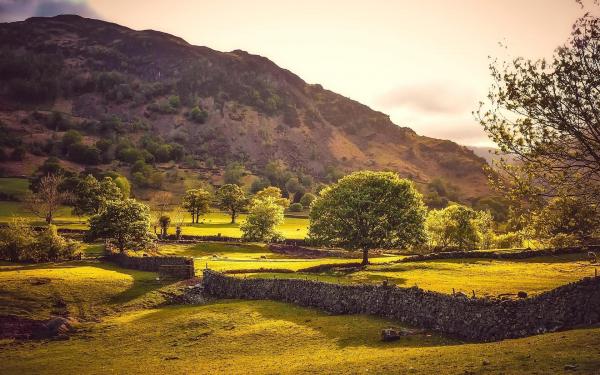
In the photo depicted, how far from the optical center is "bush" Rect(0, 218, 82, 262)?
218 feet

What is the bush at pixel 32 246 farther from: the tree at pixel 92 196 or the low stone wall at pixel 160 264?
the tree at pixel 92 196

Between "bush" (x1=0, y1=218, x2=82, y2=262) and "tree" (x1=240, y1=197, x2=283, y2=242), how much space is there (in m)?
41.9

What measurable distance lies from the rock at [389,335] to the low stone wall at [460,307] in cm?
350

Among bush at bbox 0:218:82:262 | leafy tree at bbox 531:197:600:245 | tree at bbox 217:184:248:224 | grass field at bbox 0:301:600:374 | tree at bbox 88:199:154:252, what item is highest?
tree at bbox 217:184:248:224

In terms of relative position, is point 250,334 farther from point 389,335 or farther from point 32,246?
point 32,246

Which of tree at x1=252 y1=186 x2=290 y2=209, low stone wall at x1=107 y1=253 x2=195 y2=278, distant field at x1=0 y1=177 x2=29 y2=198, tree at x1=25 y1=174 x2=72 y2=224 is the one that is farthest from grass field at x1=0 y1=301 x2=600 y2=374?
tree at x1=252 y1=186 x2=290 y2=209

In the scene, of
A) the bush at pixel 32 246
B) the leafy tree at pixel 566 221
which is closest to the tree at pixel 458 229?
the leafy tree at pixel 566 221

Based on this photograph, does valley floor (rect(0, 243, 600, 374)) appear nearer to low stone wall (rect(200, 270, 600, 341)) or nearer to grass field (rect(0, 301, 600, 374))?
grass field (rect(0, 301, 600, 374))

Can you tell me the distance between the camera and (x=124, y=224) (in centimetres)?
7438

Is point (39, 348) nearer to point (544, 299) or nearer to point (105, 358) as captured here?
point (105, 358)

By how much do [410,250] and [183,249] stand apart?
46799 mm

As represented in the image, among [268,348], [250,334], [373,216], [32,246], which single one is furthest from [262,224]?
[268,348]

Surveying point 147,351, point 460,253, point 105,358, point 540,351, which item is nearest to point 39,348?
point 105,358

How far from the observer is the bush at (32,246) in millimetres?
66562
